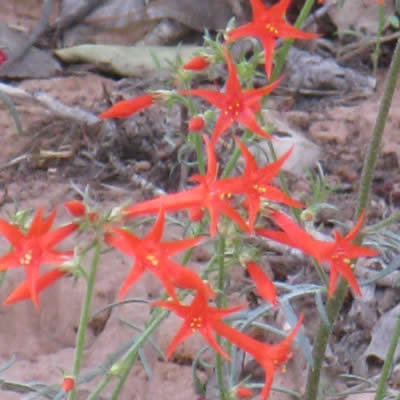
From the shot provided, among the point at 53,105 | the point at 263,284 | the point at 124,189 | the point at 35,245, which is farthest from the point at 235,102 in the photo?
the point at 53,105

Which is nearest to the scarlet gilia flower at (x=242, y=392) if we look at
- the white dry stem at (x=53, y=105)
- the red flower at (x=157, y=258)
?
the red flower at (x=157, y=258)

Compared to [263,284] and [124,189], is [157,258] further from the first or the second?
[124,189]

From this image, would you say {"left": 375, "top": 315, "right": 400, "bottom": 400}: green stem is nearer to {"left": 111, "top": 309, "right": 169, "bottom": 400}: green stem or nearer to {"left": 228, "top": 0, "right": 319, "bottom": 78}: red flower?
{"left": 111, "top": 309, "right": 169, "bottom": 400}: green stem

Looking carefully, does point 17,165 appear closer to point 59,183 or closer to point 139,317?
point 59,183

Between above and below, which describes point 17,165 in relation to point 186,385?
above

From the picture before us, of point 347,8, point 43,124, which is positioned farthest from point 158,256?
point 347,8

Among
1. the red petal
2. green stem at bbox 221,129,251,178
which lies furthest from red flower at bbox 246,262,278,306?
the red petal
